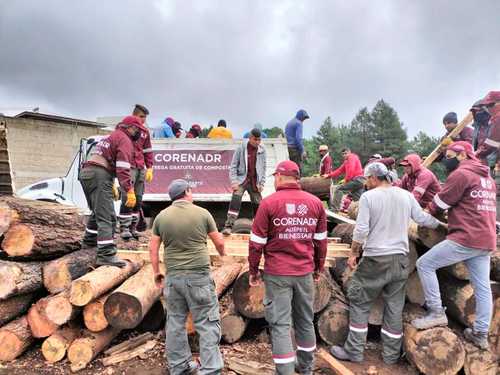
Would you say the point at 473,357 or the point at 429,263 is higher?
the point at 429,263

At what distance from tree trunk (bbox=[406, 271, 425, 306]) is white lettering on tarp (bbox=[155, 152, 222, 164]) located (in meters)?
5.32

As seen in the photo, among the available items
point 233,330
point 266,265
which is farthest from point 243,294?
point 266,265

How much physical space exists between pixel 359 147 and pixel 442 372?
171 ft

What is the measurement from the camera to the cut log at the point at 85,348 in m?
3.90

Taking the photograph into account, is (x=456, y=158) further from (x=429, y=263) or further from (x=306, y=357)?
(x=306, y=357)

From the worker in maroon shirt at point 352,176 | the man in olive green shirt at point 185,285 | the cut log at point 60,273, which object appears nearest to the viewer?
the man in olive green shirt at point 185,285

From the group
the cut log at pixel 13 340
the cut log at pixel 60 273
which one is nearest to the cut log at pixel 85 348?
the cut log at pixel 13 340

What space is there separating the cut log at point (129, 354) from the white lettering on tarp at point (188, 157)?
503 centimetres

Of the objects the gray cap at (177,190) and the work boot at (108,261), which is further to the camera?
the work boot at (108,261)

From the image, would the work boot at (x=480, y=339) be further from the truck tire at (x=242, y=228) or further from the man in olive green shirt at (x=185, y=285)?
the truck tire at (x=242, y=228)

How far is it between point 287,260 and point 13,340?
322 cm

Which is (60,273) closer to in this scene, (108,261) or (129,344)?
(108,261)

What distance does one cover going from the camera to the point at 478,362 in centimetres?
385

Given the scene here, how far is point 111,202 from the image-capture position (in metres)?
4.83
